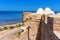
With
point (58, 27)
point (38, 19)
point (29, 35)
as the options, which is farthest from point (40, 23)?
point (58, 27)

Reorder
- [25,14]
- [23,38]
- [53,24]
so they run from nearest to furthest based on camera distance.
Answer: [53,24], [23,38], [25,14]

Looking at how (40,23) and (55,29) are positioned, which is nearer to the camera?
(55,29)

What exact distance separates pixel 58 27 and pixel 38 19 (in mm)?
3188

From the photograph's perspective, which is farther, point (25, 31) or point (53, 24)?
point (25, 31)

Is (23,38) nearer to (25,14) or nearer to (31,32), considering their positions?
(31,32)

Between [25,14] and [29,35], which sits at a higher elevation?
[25,14]

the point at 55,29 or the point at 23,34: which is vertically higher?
the point at 55,29

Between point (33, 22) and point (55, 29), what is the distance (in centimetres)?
318

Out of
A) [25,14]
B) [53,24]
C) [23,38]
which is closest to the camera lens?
[53,24]

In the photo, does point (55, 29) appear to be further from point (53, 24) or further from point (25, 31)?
point (25, 31)

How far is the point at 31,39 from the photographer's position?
6.82 m

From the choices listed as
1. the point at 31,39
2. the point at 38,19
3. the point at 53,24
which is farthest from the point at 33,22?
the point at 53,24

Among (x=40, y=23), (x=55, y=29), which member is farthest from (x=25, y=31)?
(x=55, y=29)

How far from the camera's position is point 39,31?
693 centimetres
